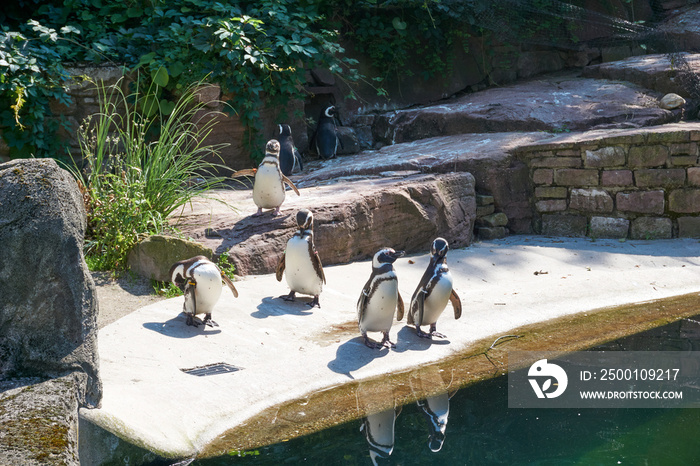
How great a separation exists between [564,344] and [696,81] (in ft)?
18.3

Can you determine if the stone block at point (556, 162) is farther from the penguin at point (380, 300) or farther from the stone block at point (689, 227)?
the penguin at point (380, 300)

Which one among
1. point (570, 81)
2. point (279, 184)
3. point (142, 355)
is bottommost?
point (142, 355)

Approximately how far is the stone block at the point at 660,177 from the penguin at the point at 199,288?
4.69 meters

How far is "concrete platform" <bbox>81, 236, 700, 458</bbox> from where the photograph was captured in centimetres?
290

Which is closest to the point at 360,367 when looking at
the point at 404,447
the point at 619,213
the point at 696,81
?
the point at 404,447

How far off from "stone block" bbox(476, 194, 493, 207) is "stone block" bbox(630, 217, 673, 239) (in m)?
1.50

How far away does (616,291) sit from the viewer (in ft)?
15.9

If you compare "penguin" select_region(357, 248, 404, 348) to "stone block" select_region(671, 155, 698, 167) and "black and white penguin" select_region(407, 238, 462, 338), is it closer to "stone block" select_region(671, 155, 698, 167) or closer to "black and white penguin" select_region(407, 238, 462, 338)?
"black and white penguin" select_region(407, 238, 462, 338)

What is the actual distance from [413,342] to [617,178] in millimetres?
3809

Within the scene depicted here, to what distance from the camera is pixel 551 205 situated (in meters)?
7.03

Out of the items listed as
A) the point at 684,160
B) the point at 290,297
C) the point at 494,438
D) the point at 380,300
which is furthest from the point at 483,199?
the point at 494,438

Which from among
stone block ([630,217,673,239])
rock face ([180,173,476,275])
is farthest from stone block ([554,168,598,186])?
rock face ([180,173,476,275])

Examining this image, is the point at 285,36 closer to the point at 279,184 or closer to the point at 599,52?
the point at 279,184

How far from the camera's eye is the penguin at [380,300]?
3844 millimetres
